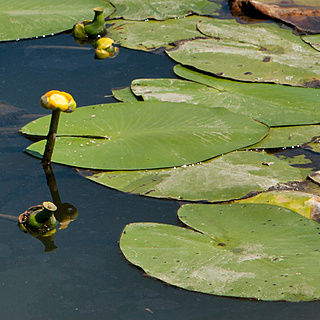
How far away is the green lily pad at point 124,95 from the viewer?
2.81 m

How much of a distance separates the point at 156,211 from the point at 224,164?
0.41 m

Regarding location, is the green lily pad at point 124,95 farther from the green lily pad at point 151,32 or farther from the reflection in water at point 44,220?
the reflection in water at point 44,220

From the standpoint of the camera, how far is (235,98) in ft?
9.21

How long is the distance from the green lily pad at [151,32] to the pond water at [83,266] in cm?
90

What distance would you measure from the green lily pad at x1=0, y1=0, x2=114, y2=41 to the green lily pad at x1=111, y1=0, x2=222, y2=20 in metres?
0.10

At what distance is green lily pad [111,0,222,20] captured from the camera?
12.8ft

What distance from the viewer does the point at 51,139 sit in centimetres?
219

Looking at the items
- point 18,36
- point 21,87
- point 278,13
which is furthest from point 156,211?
point 278,13

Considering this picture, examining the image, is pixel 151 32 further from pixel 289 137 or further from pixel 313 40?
pixel 289 137

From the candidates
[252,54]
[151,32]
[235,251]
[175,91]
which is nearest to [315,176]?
[235,251]

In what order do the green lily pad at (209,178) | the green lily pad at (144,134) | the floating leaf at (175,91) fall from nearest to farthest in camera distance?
the green lily pad at (209,178) → the green lily pad at (144,134) → the floating leaf at (175,91)

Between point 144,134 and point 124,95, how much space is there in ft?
1.64

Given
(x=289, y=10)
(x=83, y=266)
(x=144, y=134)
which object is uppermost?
(x=289, y=10)

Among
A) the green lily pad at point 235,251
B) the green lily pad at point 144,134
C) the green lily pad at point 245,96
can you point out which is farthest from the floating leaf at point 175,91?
the green lily pad at point 235,251
